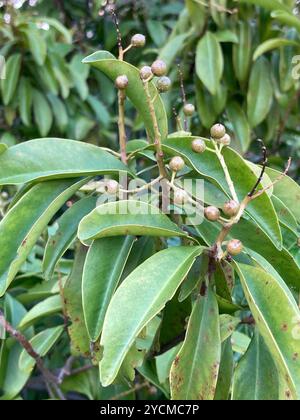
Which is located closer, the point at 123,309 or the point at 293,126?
the point at 123,309

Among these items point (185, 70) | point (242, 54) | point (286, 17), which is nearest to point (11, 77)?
point (185, 70)

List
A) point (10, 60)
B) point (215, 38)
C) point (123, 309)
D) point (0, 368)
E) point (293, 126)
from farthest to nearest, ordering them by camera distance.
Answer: point (293, 126), point (10, 60), point (215, 38), point (0, 368), point (123, 309)

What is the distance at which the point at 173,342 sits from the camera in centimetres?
91

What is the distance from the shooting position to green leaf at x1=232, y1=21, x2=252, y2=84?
65.1 inches

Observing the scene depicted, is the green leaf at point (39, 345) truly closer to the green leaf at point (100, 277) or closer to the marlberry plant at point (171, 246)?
the marlberry plant at point (171, 246)

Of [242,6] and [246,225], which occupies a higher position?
[242,6]

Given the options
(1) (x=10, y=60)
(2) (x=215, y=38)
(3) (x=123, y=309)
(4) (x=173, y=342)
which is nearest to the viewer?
(3) (x=123, y=309)

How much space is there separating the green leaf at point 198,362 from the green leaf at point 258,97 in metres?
1.02

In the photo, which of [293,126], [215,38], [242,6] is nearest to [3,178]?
[215,38]

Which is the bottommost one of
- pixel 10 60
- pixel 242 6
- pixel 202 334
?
pixel 202 334
